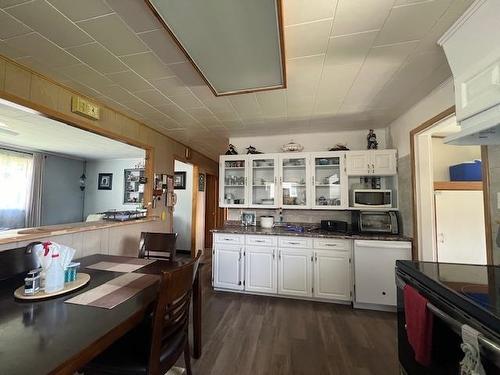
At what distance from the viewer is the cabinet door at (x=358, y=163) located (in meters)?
2.95

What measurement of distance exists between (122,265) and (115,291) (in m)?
0.55

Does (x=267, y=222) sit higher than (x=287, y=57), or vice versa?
(x=287, y=57)

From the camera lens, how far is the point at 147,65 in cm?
177

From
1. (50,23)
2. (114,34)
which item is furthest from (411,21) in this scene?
(50,23)

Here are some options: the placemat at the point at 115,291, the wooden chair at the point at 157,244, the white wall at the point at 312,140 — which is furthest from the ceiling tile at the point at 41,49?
the white wall at the point at 312,140

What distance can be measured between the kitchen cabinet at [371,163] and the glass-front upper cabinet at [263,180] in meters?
1.05

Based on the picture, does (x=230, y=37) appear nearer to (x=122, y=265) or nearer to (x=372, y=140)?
(x=122, y=265)

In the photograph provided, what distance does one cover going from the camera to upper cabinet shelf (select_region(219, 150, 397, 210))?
297 centimetres

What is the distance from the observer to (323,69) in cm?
181

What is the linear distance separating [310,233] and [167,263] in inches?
69.7

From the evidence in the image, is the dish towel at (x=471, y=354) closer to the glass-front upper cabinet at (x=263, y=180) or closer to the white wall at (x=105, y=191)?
the glass-front upper cabinet at (x=263, y=180)

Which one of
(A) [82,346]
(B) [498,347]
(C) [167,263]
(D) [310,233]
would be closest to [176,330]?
(A) [82,346]

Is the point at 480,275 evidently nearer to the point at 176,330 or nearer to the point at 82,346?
the point at 176,330

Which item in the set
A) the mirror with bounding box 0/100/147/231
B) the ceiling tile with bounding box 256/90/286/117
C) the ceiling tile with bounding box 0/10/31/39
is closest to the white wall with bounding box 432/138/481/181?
the ceiling tile with bounding box 256/90/286/117
